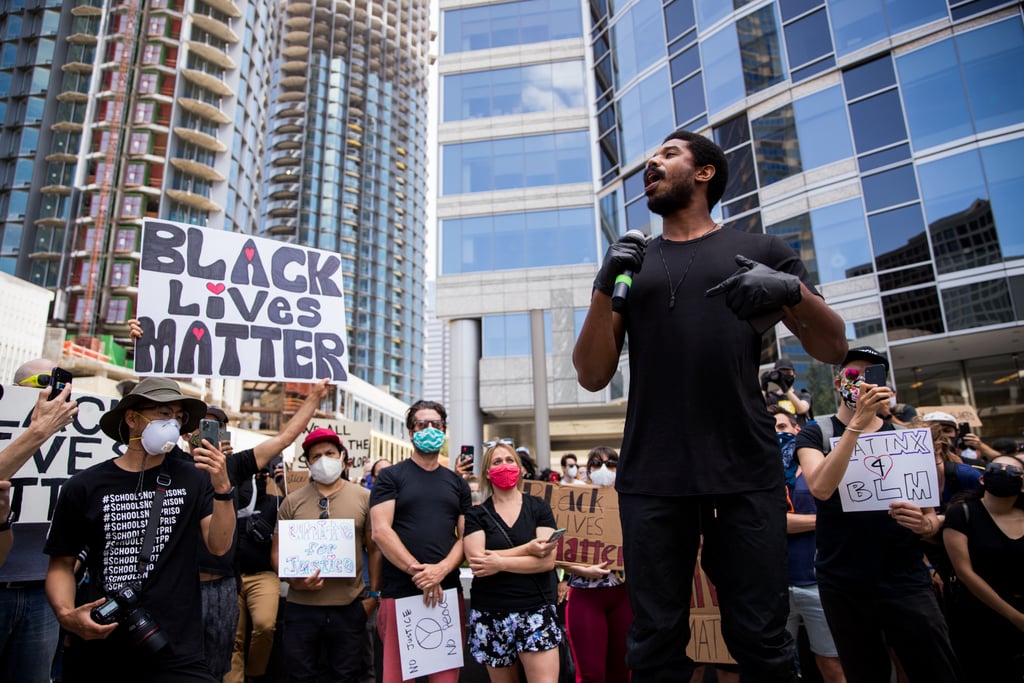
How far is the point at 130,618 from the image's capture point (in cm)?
285

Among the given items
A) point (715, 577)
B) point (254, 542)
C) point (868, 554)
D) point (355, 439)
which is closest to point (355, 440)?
point (355, 439)

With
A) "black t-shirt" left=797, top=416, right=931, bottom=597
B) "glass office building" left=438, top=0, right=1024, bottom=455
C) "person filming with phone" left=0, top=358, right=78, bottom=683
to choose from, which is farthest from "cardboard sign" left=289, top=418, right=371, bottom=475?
"glass office building" left=438, top=0, right=1024, bottom=455

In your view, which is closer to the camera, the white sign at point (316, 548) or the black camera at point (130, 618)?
the black camera at point (130, 618)

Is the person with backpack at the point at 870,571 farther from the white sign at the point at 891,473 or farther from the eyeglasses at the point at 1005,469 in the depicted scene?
the eyeglasses at the point at 1005,469

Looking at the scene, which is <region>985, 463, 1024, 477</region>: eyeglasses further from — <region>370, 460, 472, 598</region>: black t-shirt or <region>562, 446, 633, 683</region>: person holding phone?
<region>370, 460, 472, 598</region>: black t-shirt

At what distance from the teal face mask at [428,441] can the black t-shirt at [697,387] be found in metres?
2.94

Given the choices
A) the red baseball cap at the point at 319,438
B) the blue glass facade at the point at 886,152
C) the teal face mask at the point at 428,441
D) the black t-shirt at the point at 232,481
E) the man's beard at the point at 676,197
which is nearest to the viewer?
the man's beard at the point at 676,197

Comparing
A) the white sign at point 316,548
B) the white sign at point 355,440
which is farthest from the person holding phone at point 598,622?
the white sign at point 355,440

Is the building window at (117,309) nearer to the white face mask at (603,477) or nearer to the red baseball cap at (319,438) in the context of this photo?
the red baseball cap at (319,438)

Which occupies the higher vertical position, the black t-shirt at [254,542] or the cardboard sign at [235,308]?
the cardboard sign at [235,308]

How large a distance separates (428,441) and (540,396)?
17.5 m

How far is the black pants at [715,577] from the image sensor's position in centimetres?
175

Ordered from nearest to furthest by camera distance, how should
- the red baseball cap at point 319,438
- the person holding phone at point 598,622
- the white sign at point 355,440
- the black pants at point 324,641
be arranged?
the black pants at point 324,641, the person holding phone at point 598,622, the red baseball cap at point 319,438, the white sign at point 355,440

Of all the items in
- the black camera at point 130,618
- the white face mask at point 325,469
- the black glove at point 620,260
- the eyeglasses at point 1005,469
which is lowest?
the black camera at point 130,618
